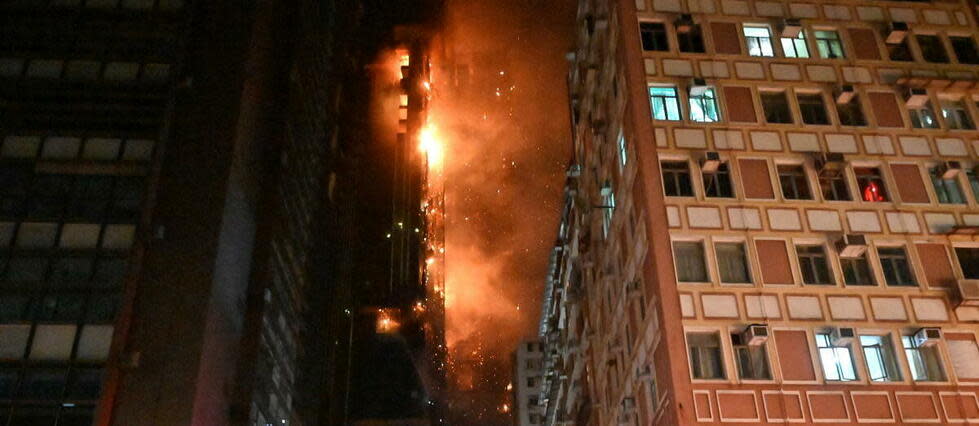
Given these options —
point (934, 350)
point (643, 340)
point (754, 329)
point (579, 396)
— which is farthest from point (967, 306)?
point (579, 396)

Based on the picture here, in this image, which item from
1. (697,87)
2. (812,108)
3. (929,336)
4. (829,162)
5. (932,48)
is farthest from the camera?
(932,48)

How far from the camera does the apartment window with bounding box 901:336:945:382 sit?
23.7 meters

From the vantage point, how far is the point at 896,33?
98.5 ft

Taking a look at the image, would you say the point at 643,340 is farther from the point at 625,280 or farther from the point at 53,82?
the point at 53,82

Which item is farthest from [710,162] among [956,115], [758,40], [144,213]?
[144,213]

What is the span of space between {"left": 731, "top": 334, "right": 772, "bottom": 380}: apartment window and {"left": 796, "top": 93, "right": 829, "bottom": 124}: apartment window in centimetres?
856

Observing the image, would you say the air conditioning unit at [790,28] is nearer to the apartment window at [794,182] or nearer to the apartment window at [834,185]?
the apartment window at [794,182]

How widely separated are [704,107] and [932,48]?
961cm

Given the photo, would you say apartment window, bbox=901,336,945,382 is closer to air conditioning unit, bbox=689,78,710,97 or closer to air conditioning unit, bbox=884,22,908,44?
air conditioning unit, bbox=689,78,710,97

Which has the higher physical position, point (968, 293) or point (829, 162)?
point (829, 162)

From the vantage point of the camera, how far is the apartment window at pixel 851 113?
2828 cm

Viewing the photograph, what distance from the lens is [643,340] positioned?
2692cm

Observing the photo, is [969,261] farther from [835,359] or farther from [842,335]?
[835,359]

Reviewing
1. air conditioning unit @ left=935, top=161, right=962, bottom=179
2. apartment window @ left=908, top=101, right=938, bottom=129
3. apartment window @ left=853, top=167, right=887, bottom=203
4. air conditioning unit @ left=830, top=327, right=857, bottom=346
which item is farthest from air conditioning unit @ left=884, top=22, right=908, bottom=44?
air conditioning unit @ left=830, top=327, right=857, bottom=346
